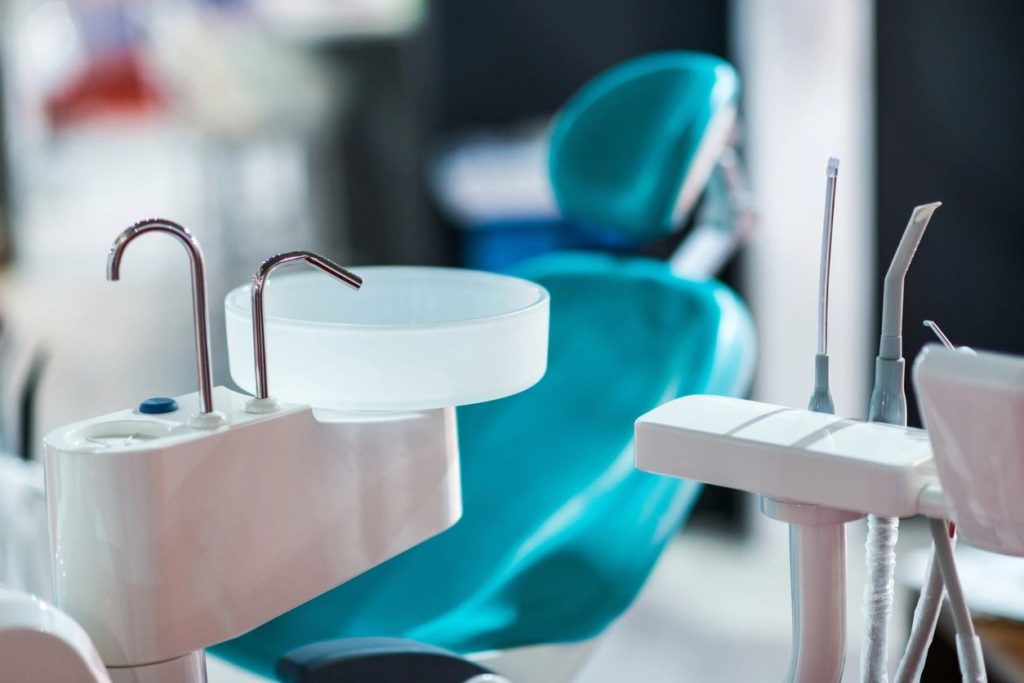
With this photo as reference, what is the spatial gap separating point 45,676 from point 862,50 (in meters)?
2.13

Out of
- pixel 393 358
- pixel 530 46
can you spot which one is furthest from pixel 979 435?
pixel 530 46

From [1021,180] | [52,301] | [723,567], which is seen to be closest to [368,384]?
[723,567]

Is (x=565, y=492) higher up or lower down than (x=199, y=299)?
lower down

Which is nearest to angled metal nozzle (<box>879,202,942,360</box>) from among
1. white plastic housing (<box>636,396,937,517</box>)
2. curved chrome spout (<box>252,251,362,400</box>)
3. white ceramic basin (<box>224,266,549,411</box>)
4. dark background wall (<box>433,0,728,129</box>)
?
white plastic housing (<box>636,396,937,517</box>)

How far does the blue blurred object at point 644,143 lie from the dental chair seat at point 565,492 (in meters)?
0.12

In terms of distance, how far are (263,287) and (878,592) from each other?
0.49 m

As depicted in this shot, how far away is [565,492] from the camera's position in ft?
4.72

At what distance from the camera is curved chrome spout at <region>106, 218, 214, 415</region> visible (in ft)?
2.69

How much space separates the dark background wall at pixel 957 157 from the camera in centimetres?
244

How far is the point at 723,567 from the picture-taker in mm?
2572

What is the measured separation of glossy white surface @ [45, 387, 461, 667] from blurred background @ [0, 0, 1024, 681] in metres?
0.63

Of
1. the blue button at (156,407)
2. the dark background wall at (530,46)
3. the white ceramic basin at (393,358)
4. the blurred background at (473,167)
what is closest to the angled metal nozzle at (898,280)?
the white ceramic basin at (393,358)

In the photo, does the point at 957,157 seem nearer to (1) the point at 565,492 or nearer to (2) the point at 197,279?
(1) the point at 565,492

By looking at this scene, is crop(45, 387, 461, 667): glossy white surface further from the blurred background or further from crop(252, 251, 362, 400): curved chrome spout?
the blurred background
